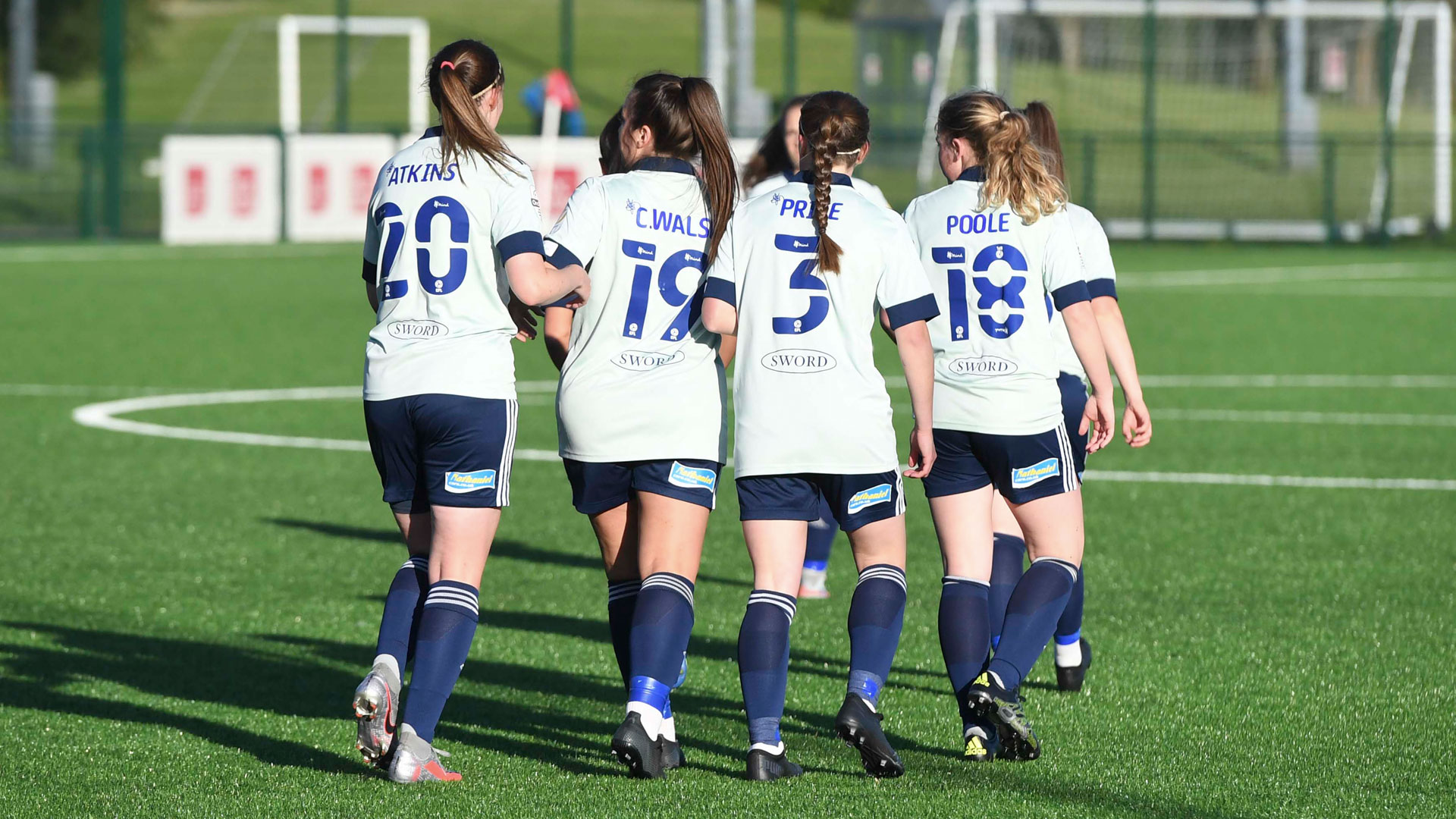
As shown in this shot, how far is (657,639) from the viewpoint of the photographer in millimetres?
4840

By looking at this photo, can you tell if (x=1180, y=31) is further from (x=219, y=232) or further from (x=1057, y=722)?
(x=1057, y=722)

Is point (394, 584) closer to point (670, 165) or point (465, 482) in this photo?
point (465, 482)

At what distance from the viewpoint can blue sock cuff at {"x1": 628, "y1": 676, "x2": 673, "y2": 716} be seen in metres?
4.77

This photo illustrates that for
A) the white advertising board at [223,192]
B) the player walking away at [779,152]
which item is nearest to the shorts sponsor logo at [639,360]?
the player walking away at [779,152]

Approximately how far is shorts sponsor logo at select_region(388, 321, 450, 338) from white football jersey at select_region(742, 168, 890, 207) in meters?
0.91

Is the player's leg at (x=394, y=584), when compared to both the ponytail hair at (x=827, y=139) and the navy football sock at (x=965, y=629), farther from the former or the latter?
the navy football sock at (x=965, y=629)

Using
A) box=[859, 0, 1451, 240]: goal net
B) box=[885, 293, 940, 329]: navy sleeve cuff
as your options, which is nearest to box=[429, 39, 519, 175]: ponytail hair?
box=[885, 293, 940, 329]: navy sleeve cuff

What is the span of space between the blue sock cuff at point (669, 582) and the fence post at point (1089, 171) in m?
27.4

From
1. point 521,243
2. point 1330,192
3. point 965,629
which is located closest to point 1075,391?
point 965,629

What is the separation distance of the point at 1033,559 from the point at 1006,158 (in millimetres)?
1149

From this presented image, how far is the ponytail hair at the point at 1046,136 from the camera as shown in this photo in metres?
5.55

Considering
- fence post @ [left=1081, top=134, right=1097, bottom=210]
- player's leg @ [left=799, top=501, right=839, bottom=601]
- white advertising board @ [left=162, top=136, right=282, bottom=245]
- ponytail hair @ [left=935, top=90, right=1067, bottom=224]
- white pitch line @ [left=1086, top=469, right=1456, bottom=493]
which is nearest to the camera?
ponytail hair @ [left=935, top=90, right=1067, bottom=224]

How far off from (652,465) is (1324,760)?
79.4 inches

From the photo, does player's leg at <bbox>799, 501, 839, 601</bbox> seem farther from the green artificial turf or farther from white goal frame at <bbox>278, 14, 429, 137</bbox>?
white goal frame at <bbox>278, 14, 429, 137</bbox>
